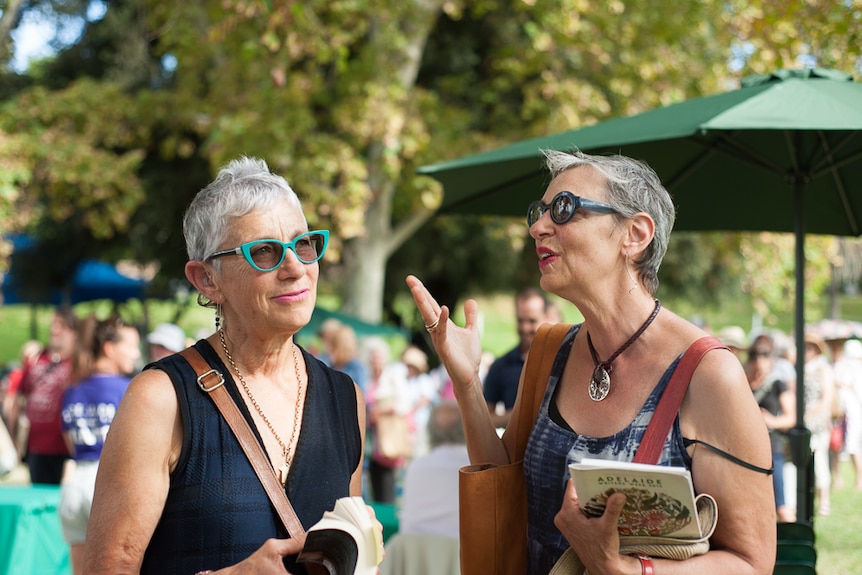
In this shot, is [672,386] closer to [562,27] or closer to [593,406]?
[593,406]

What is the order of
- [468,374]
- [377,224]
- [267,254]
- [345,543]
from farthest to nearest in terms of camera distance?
[377,224] → [468,374] → [267,254] → [345,543]

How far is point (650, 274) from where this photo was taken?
7.64 ft

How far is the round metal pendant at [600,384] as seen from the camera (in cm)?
224

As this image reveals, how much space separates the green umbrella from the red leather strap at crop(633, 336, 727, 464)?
1.20 meters

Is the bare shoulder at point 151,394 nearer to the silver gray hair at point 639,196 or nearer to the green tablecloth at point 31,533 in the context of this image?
the silver gray hair at point 639,196

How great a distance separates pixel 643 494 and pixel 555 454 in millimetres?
402

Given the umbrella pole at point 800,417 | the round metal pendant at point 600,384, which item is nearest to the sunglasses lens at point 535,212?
the round metal pendant at point 600,384

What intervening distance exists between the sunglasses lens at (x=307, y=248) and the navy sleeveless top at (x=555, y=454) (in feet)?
2.33

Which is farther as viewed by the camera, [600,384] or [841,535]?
[841,535]

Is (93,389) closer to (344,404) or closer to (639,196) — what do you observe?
(344,404)

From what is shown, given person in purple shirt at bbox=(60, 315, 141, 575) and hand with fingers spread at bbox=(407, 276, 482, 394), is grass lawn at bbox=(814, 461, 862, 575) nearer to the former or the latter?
person in purple shirt at bbox=(60, 315, 141, 575)

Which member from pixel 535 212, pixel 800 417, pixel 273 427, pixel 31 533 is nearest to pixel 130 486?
pixel 273 427

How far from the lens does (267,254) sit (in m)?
2.17

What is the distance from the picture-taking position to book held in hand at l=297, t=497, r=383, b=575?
182 centimetres
